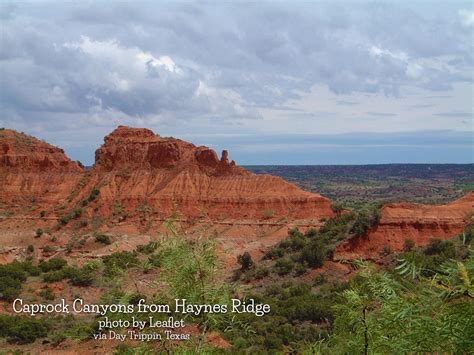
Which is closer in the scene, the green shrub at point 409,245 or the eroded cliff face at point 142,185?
the green shrub at point 409,245

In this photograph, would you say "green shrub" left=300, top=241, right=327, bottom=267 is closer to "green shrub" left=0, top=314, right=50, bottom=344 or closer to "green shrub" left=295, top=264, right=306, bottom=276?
"green shrub" left=295, top=264, right=306, bottom=276

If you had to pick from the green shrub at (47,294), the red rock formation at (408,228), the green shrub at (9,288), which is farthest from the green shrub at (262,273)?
the green shrub at (9,288)

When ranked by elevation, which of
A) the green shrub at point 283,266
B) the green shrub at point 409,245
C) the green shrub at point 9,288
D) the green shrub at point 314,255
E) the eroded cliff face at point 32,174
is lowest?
the green shrub at point 9,288

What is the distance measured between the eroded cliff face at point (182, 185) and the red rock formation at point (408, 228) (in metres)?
19.7

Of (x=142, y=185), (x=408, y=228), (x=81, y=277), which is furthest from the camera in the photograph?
(x=142, y=185)

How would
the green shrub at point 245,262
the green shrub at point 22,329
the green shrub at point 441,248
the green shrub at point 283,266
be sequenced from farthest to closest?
the green shrub at point 245,262 < the green shrub at point 283,266 < the green shrub at point 441,248 < the green shrub at point 22,329

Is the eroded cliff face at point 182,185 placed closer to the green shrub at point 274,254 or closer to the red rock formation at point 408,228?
the green shrub at point 274,254

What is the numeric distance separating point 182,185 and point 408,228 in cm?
3105

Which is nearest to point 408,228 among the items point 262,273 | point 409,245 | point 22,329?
point 409,245

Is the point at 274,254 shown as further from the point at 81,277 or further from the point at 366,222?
the point at 81,277

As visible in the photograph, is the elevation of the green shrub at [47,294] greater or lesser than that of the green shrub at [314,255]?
lesser

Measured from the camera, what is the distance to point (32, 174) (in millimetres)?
62906

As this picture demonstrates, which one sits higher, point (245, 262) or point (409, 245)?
point (409, 245)

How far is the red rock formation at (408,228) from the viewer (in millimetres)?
Result: 31953
